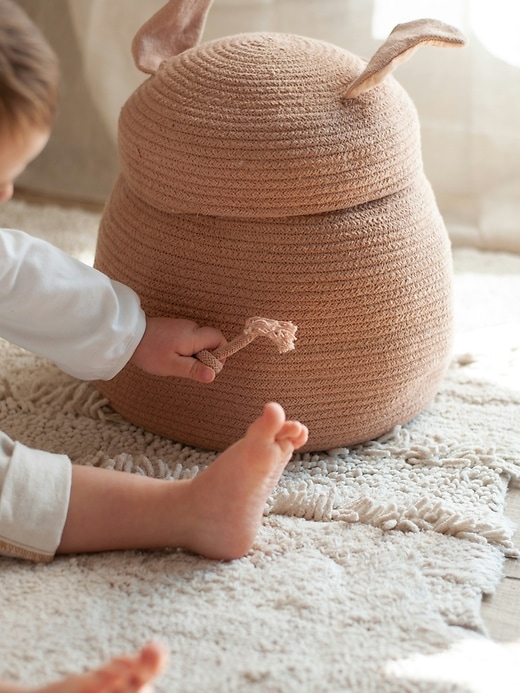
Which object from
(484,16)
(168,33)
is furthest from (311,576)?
(484,16)

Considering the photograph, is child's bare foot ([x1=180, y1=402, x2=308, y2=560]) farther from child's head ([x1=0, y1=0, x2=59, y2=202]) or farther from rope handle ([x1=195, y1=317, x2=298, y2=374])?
child's head ([x1=0, y1=0, x2=59, y2=202])

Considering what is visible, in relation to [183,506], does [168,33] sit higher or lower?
higher

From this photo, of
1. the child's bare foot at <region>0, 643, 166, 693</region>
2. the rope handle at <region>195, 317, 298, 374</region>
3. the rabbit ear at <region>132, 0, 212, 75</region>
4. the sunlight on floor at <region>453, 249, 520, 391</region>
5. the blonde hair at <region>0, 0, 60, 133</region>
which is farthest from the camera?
the sunlight on floor at <region>453, 249, 520, 391</region>

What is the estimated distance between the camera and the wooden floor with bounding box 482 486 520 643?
82 centimetres

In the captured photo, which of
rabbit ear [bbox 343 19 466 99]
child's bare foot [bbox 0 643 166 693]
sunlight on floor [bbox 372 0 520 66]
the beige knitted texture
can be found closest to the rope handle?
the beige knitted texture

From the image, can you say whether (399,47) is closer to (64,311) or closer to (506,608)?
(64,311)

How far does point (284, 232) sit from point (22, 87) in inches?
12.3

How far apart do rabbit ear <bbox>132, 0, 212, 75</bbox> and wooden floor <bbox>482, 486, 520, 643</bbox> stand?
2.14 ft

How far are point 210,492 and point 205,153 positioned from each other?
1.10 feet

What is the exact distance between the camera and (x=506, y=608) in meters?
0.85

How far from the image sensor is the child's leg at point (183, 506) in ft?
2.69

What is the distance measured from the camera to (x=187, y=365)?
96 centimetres

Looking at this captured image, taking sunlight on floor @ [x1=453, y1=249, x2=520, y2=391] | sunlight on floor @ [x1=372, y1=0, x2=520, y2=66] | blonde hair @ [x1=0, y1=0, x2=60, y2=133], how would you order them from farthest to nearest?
sunlight on floor @ [x1=372, y1=0, x2=520, y2=66]
sunlight on floor @ [x1=453, y1=249, x2=520, y2=391]
blonde hair @ [x1=0, y1=0, x2=60, y2=133]

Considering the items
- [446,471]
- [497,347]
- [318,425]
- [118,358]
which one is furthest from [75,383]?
[497,347]
